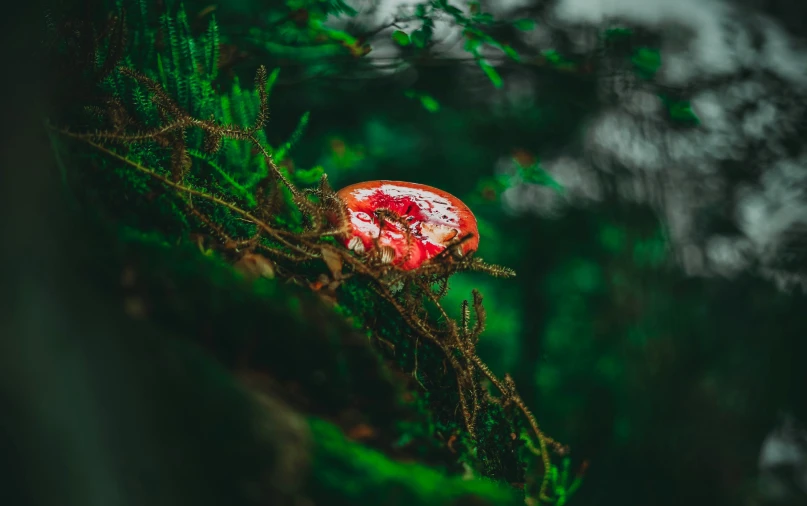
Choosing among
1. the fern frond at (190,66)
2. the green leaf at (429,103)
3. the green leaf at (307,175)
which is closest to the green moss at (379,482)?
the green leaf at (307,175)

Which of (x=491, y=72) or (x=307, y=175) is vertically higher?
(x=491, y=72)

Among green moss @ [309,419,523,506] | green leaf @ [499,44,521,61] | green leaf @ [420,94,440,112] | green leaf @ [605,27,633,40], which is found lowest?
green moss @ [309,419,523,506]

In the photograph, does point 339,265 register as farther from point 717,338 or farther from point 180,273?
point 717,338

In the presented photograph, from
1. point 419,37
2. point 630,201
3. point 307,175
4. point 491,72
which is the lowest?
point 630,201

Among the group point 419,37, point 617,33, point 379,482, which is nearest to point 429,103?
point 419,37

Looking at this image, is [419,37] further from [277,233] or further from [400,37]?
[277,233]

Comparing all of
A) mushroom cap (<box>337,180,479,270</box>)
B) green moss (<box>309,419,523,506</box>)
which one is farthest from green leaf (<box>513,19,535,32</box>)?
green moss (<box>309,419,523,506</box>)

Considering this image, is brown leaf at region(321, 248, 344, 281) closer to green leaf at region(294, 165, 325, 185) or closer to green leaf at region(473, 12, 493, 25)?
green leaf at region(294, 165, 325, 185)
